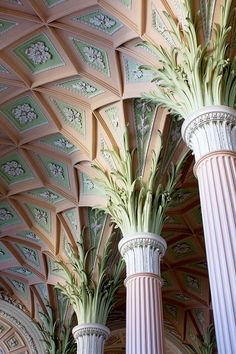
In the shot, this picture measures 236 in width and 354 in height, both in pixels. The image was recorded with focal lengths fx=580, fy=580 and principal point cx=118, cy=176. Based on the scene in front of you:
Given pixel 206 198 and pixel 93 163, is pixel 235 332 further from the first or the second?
pixel 93 163

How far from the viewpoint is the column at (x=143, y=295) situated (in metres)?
9.94

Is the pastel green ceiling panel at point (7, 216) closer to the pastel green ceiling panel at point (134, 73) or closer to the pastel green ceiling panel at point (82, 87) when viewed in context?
the pastel green ceiling panel at point (82, 87)

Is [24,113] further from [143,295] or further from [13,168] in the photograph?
[143,295]

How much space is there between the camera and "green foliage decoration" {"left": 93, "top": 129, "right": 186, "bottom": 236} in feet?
38.4

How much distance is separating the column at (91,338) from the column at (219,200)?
7.01m

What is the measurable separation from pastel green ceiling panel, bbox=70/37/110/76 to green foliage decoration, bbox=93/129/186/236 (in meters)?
1.55

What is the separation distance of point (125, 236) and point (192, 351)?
11984 millimetres

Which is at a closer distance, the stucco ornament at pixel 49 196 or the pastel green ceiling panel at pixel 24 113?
the pastel green ceiling panel at pixel 24 113

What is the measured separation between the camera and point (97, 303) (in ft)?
48.0

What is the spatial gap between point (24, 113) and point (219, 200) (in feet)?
25.5

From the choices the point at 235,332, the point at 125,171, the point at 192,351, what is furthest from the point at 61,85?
the point at 192,351

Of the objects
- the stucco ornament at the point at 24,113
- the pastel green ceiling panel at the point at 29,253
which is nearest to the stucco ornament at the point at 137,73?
the stucco ornament at the point at 24,113

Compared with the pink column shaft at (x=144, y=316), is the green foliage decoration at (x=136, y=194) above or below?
above

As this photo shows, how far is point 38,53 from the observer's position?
12.8 m
